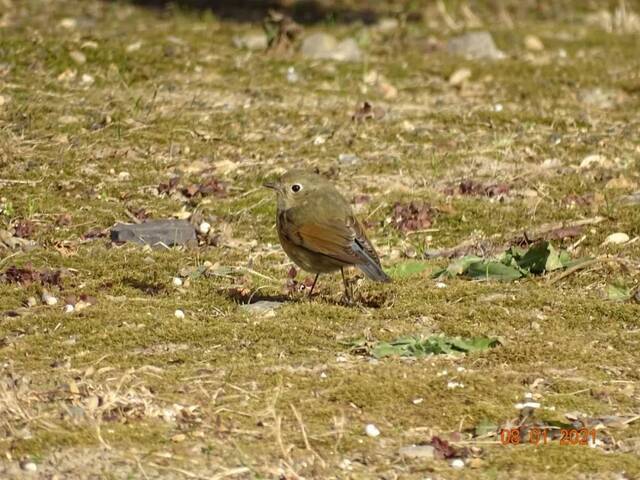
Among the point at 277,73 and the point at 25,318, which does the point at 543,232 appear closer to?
the point at 25,318

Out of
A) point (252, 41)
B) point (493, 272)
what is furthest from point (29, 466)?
point (252, 41)

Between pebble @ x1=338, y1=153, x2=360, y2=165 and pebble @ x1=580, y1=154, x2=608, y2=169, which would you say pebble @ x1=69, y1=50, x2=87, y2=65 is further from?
pebble @ x1=580, y1=154, x2=608, y2=169

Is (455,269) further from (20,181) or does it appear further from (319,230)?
(20,181)

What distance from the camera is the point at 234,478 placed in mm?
5770

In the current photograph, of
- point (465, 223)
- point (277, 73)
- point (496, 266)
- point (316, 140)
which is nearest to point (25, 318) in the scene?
point (496, 266)

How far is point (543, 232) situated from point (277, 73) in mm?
4596

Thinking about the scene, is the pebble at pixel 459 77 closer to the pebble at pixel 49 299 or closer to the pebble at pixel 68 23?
the pebble at pixel 68 23

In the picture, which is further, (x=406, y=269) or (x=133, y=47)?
(x=133, y=47)

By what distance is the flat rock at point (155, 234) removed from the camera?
9.32 meters

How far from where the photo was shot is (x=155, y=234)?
937cm

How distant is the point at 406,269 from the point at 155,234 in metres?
1.69

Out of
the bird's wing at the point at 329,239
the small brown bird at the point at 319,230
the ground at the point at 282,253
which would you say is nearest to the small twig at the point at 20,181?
the ground at the point at 282,253

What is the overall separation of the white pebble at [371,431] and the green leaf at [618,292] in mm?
2393

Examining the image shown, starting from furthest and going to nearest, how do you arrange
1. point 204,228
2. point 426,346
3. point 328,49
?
1. point 328,49
2. point 204,228
3. point 426,346
